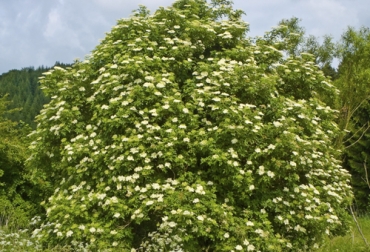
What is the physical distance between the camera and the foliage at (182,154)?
24.7 feet

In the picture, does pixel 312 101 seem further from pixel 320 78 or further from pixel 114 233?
pixel 114 233

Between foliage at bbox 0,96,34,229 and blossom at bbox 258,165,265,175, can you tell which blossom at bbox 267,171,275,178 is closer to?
blossom at bbox 258,165,265,175

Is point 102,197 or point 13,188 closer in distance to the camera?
point 102,197

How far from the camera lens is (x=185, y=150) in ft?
26.3

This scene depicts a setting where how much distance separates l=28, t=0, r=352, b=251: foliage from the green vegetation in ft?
0.09

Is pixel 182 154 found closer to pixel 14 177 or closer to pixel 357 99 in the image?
pixel 14 177

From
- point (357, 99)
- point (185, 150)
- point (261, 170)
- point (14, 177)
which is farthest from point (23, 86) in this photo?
point (261, 170)

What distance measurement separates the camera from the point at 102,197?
302 inches

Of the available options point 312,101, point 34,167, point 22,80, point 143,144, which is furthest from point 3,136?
point 22,80

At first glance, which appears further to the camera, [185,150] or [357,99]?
[357,99]

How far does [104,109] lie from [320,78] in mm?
5344

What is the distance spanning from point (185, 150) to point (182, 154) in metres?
0.14

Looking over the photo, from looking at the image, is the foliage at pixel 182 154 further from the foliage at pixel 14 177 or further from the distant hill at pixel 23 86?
the distant hill at pixel 23 86

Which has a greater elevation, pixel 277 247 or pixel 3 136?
pixel 3 136
